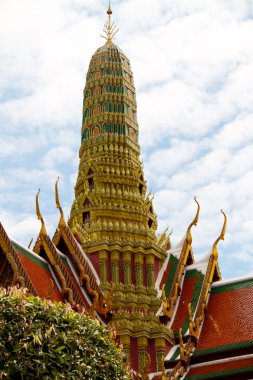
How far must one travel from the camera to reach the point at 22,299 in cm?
846

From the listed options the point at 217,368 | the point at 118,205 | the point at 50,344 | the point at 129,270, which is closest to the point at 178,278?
the point at 129,270

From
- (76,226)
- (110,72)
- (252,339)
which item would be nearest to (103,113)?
(110,72)

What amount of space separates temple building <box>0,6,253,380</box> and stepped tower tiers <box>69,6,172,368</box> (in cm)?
2

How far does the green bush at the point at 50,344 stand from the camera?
25.9ft

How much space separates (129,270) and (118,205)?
1.78 meters

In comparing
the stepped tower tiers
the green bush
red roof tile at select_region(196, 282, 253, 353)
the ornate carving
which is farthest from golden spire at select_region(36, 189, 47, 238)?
the green bush

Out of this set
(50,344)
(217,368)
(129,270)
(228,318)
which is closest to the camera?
(50,344)

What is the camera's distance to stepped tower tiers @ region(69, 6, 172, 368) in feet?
51.8

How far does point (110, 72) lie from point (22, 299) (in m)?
12.0

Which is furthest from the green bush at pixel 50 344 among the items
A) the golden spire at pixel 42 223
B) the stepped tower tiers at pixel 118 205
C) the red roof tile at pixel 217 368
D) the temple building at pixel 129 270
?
the golden spire at pixel 42 223

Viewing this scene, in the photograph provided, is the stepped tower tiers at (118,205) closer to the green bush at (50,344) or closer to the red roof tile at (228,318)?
the red roof tile at (228,318)

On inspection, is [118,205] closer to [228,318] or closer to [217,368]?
[228,318]

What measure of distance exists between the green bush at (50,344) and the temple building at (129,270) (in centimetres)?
477

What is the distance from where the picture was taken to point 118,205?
1767cm
